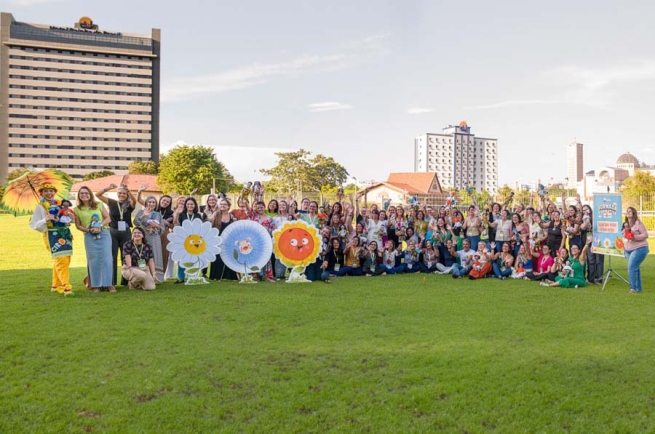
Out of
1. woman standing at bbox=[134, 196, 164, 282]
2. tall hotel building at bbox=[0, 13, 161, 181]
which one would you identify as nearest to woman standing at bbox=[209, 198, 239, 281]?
woman standing at bbox=[134, 196, 164, 282]

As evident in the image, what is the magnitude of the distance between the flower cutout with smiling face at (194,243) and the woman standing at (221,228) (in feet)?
1.74

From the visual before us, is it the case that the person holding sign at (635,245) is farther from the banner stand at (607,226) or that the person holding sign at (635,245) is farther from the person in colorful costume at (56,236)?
the person in colorful costume at (56,236)

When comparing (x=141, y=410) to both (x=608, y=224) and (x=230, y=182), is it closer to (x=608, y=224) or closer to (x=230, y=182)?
(x=608, y=224)

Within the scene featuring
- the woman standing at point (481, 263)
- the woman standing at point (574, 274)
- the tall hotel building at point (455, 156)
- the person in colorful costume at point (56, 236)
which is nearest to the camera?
the person in colorful costume at point (56, 236)

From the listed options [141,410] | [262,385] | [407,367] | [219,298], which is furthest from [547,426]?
[219,298]

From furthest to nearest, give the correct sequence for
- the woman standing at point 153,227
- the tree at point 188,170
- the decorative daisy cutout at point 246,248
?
the tree at point 188,170
the decorative daisy cutout at point 246,248
the woman standing at point 153,227

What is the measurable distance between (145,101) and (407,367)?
12274 centimetres

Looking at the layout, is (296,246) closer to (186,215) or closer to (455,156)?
(186,215)

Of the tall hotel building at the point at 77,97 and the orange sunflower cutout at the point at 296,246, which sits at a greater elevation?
the tall hotel building at the point at 77,97

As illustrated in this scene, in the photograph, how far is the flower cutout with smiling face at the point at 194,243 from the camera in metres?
10.7

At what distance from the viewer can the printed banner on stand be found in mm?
10703

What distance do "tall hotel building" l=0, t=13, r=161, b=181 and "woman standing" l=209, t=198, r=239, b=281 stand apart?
109 meters

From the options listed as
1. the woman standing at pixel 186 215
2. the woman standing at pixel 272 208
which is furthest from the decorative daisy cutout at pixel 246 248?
the woman standing at pixel 272 208

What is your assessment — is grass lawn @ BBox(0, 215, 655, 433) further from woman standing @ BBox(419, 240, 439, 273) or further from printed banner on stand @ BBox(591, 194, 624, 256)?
woman standing @ BBox(419, 240, 439, 273)
